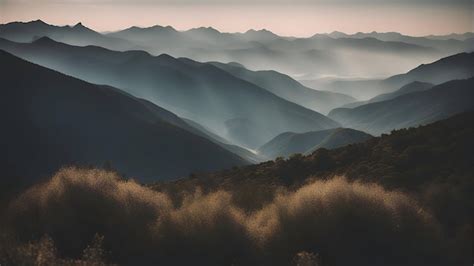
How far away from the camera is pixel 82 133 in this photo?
539 feet

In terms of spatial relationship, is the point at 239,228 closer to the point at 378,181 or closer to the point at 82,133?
the point at 378,181

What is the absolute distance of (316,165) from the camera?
50.5m

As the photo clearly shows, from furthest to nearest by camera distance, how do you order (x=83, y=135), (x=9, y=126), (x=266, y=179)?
(x=83, y=135) → (x=9, y=126) → (x=266, y=179)

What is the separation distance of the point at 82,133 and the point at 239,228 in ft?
490

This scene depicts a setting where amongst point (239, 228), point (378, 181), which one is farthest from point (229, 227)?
point (378, 181)

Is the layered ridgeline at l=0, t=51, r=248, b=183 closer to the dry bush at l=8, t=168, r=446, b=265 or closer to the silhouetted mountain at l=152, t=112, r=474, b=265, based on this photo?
the silhouetted mountain at l=152, t=112, r=474, b=265

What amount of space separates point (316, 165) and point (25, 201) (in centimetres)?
3143

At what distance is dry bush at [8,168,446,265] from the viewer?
22203mm

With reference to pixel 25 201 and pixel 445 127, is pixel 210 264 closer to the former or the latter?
pixel 25 201

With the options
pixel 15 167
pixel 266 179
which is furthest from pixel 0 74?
pixel 266 179

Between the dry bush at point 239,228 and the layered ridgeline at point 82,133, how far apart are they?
393 ft

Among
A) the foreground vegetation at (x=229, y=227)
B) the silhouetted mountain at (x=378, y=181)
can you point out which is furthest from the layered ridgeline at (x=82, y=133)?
the foreground vegetation at (x=229, y=227)

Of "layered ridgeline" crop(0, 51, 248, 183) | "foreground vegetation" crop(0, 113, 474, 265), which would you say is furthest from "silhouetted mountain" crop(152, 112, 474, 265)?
"layered ridgeline" crop(0, 51, 248, 183)

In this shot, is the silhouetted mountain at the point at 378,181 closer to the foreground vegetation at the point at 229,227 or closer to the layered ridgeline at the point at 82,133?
the foreground vegetation at the point at 229,227
